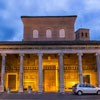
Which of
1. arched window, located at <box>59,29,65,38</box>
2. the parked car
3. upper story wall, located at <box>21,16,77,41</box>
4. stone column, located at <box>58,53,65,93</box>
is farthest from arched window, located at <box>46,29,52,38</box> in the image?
→ the parked car

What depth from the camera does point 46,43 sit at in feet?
134

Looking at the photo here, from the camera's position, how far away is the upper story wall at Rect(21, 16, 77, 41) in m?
46.5

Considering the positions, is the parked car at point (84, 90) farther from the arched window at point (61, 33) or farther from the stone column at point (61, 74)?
the arched window at point (61, 33)

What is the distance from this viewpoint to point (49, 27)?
47.0 metres

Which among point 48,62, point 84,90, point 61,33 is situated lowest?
point 84,90

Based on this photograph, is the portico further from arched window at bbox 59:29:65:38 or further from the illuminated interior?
arched window at bbox 59:29:65:38

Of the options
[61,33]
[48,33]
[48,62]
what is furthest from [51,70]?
[61,33]

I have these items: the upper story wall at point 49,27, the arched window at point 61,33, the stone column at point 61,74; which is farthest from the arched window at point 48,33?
the stone column at point 61,74

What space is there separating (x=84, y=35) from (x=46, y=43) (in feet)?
155

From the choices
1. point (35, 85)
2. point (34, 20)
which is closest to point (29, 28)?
point (34, 20)

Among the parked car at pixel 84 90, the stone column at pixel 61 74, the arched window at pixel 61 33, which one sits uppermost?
the arched window at pixel 61 33

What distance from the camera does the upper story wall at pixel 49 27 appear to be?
46531mm

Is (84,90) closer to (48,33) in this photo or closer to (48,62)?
(48,62)

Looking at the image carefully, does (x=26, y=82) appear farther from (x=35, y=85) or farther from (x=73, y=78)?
(x=73, y=78)
